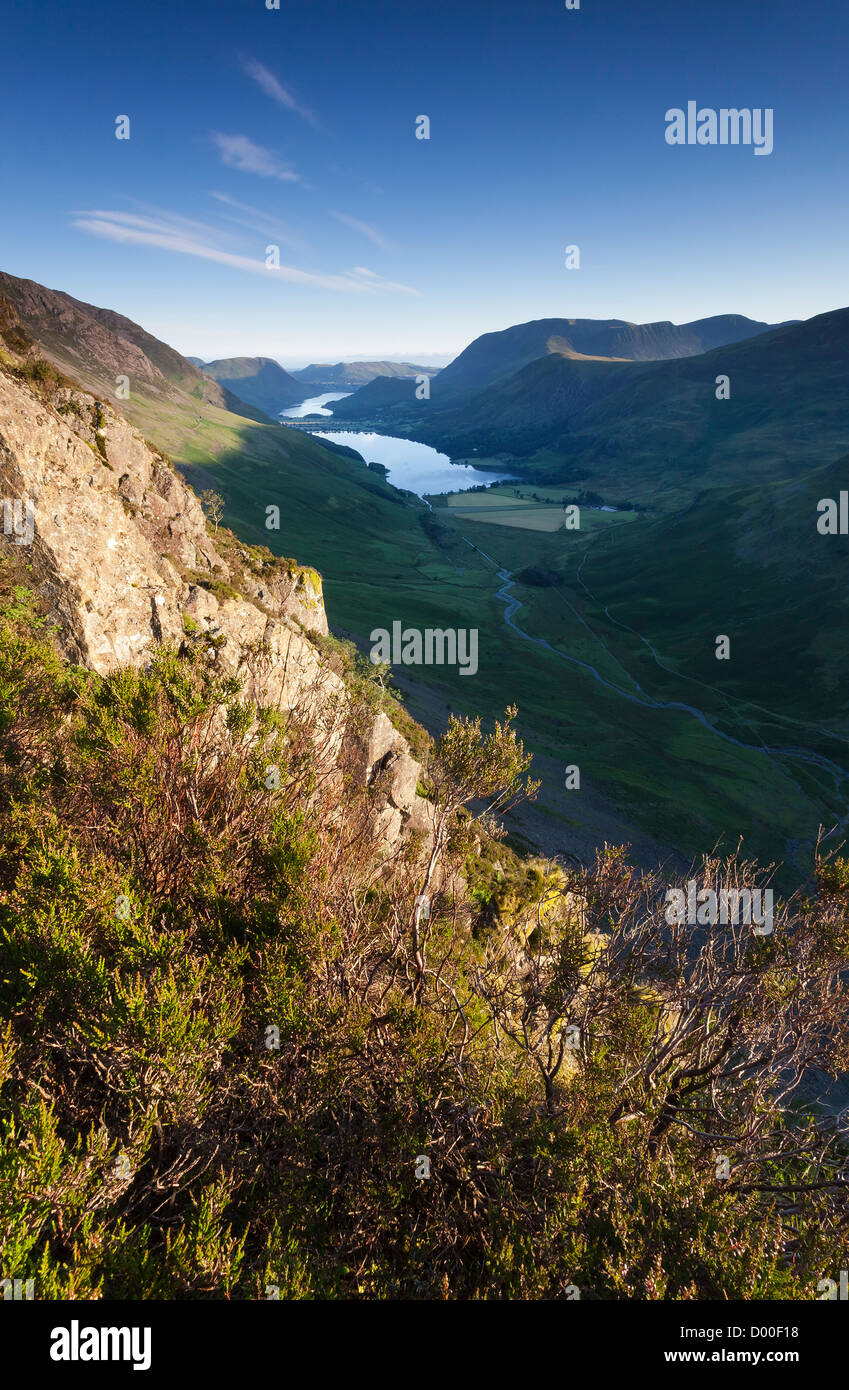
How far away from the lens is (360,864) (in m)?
13.7

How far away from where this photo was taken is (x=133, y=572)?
70.3 ft

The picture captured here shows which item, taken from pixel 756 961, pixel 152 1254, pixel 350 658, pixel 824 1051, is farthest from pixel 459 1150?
pixel 350 658

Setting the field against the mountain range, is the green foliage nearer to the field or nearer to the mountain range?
the mountain range

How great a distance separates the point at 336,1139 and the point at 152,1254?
8.92 feet

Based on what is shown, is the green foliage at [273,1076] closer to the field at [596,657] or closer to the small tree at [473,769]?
the small tree at [473,769]

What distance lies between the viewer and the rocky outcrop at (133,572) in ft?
61.5

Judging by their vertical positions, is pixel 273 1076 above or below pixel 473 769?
below

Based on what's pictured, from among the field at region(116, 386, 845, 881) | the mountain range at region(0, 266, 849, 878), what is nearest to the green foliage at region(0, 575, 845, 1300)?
the mountain range at region(0, 266, 849, 878)

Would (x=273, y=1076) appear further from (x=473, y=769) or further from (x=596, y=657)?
(x=596, y=657)

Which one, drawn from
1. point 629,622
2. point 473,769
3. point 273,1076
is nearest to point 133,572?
point 473,769

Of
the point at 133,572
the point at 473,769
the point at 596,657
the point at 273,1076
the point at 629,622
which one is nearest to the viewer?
the point at 273,1076

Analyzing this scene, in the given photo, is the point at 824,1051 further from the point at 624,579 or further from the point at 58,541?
the point at 624,579

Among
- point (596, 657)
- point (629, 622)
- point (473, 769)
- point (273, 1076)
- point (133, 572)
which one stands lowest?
point (273, 1076)

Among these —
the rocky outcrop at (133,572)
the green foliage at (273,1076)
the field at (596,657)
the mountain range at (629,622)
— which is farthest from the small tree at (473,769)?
the field at (596,657)
